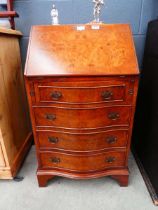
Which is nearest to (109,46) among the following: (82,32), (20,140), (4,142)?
(82,32)

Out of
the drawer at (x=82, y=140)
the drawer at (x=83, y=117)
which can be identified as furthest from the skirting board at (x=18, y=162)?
the drawer at (x=83, y=117)

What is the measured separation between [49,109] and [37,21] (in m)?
0.93

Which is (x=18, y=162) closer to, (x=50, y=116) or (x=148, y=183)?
(x=50, y=116)

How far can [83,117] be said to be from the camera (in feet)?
4.01

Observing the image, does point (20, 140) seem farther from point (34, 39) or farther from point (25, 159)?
point (34, 39)

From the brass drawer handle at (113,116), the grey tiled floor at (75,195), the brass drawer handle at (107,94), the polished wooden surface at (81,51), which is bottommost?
the grey tiled floor at (75,195)

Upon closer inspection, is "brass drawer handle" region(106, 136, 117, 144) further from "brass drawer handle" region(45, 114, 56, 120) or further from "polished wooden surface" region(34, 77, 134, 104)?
"brass drawer handle" region(45, 114, 56, 120)

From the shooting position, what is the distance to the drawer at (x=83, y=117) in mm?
1217

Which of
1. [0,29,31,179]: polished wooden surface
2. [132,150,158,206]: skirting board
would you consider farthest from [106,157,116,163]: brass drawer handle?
[0,29,31,179]: polished wooden surface

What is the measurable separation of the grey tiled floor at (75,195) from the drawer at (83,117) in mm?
614

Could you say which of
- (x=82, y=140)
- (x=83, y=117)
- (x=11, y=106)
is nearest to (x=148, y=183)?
(x=82, y=140)

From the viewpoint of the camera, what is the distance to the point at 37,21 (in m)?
1.66

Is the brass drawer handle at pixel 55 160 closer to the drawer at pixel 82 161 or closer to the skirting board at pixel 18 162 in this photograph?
the drawer at pixel 82 161

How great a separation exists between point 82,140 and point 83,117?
0.19 meters
